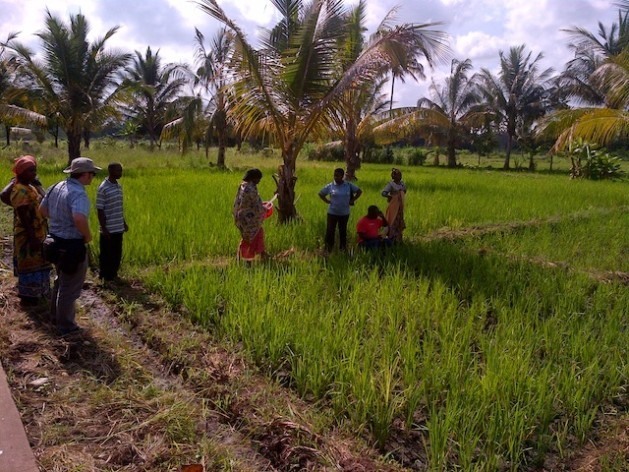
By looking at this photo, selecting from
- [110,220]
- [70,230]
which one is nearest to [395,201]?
[110,220]

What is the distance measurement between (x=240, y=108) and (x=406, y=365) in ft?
19.1

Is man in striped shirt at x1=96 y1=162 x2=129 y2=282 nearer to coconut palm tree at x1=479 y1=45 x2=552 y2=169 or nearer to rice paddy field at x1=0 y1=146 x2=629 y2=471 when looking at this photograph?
rice paddy field at x1=0 y1=146 x2=629 y2=471

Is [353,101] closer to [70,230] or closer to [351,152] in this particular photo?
[351,152]

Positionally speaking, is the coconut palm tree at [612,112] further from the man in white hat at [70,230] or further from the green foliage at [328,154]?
the green foliage at [328,154]

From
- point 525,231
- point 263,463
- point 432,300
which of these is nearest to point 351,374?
point 263,463

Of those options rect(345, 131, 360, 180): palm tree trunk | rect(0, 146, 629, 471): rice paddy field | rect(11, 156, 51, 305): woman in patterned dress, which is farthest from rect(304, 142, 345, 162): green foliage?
rect(11, 156, 51, 305): woman in patterned dress

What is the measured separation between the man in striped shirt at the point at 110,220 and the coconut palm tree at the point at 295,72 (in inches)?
128

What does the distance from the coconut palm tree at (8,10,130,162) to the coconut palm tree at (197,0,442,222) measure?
394 inches

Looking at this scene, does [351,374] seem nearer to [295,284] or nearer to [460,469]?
[460,469]

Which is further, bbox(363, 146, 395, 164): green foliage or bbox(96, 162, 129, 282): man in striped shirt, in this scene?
bbox(363, 146, 395, 164): green foliage

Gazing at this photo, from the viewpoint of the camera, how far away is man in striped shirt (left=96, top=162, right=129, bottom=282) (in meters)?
4.70

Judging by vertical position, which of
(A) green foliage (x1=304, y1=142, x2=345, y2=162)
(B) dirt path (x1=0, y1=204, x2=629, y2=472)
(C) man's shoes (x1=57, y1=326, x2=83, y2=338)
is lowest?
(B) dirt path (x1=0, y1=204, x2=629, y2=472)

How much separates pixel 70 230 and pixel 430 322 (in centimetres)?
282

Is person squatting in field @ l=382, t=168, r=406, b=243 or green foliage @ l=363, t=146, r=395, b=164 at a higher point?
green foliage @ l=363, t=146, r=395, b=164
